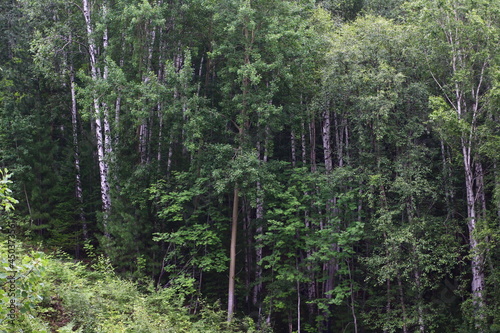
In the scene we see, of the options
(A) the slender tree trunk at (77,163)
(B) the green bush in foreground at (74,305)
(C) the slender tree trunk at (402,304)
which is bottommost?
(C) the slender tree trunk at (402,304)

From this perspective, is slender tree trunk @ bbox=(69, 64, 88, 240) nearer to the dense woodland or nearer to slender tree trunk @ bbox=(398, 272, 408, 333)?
the dense woodland

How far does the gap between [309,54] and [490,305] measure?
32.9 feet

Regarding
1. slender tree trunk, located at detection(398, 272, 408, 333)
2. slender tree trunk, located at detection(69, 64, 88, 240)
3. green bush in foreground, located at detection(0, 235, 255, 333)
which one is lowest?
slender tree trunk, located at detection(398, 272, 408, 333)

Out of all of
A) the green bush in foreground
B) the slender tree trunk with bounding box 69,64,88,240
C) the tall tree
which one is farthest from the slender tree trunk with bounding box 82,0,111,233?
the tall tree

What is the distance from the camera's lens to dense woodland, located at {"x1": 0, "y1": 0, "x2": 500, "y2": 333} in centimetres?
1414

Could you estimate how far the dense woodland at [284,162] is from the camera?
557 inches

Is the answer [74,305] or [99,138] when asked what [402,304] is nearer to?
[74,305]

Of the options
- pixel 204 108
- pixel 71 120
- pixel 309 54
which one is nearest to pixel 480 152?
pixel 309 54

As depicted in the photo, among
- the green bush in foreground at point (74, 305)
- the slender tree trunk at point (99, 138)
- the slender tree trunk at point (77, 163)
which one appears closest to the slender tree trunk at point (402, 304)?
the green bush in foreground at point (74, 305)

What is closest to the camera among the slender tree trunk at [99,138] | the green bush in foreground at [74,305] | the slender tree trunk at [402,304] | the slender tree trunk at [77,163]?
the green bush in foreground at [74,305]

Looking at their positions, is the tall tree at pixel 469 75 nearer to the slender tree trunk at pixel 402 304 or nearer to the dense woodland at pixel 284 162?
the dense woodland at pixel 284 162

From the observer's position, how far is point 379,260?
46.0 ft

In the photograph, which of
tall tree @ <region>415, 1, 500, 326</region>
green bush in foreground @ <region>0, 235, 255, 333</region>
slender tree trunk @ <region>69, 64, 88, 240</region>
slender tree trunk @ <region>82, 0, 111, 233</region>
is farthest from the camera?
slender tree trunk @ <region>69, 64, 88, 240</region>

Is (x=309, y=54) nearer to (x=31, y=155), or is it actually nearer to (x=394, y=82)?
(x=394, y=82)
